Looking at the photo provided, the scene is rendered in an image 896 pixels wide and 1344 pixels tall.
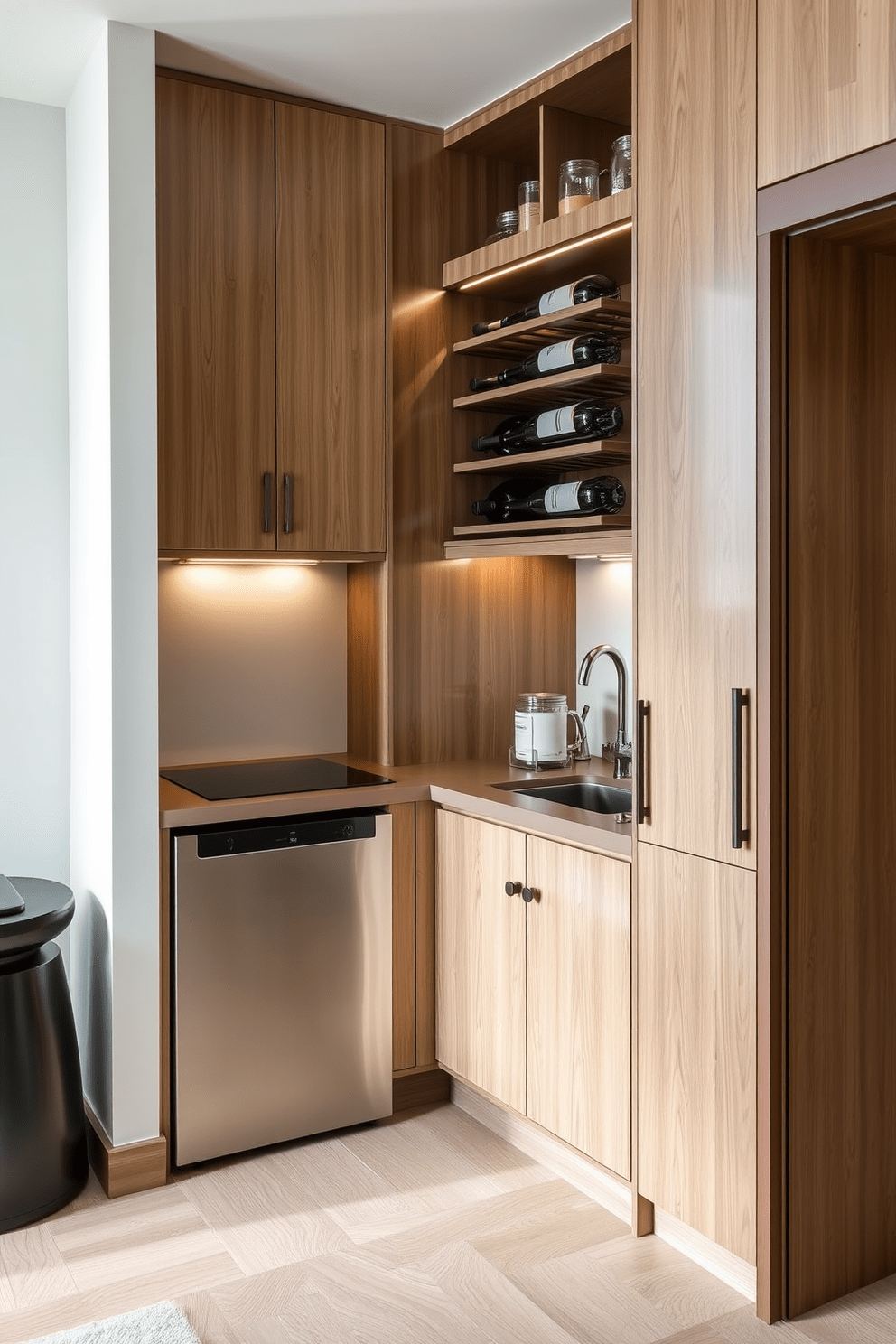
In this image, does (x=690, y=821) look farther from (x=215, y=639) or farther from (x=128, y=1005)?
(x=215, y=639)

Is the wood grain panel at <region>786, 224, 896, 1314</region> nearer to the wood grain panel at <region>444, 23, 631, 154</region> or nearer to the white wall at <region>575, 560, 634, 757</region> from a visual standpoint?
the wood grain panel at <region>444, 23, 631, 154</region>

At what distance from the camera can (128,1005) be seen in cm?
268

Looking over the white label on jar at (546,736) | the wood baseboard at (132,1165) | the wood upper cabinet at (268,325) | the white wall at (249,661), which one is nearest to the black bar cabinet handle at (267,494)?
the wood upper cabinet at (268,325)

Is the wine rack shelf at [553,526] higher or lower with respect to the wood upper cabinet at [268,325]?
lower

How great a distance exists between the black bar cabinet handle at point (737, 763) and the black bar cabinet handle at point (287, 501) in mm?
1369

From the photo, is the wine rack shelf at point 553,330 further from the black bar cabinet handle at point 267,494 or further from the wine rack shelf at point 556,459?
the black bar cabinet handle at point 267,494

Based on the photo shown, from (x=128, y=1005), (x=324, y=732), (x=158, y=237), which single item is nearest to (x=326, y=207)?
(x=158, y=237)

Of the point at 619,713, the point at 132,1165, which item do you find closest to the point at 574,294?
the point at 619,713

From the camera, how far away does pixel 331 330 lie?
3.10 meters

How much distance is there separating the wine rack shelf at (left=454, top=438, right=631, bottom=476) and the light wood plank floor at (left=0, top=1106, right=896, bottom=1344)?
174 cm

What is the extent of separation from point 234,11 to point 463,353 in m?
1.09

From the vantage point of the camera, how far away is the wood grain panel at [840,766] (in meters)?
2.15

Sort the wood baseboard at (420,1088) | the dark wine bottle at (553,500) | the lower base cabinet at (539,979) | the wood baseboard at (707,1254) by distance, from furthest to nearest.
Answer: the wood baseboard at (420,1088) < the dark wine bottle at (553,500) < the lower base cabinet at (539,979) < the wood baseboard at (707,1254)

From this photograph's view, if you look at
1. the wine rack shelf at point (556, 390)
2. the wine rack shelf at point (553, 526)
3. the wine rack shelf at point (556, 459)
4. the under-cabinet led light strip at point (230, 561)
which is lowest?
the under-cabinet led light strip at point (230, 561)
